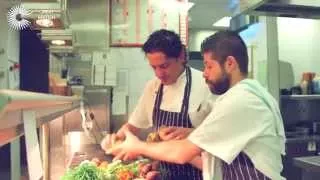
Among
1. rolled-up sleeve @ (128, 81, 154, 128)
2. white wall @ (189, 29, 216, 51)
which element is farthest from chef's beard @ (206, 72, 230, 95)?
white wall @ (189, 29, 216, 51)

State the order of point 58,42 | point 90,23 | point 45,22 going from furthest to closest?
1. point 90,23
2. point 58,42
3. point 45,22

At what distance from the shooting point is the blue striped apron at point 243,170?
5.35ft

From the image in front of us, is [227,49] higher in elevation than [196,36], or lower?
lower

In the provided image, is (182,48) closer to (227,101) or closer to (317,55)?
(227,101)

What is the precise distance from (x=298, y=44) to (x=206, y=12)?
3.08 meters

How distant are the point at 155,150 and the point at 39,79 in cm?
552

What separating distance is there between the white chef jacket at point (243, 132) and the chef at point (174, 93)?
0.58 metres

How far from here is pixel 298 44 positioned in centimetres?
481

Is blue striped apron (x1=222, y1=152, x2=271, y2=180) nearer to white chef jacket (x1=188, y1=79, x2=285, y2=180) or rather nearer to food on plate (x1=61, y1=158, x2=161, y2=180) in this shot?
white chef jacket (x1=188, y1=79, x2=285, y2=180)

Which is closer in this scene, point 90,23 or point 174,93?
point 174,93

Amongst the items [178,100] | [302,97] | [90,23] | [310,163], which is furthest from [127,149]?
[302,97]

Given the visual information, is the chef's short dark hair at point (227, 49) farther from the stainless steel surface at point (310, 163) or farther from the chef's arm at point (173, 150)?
the stainless steel surface at point (310, 163)

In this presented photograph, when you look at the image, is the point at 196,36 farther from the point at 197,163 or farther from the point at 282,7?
the point at 197,163

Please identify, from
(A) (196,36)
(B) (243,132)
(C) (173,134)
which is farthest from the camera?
(A) (196,36)
